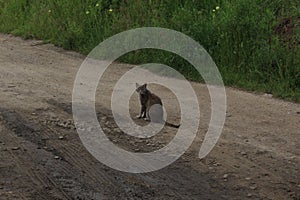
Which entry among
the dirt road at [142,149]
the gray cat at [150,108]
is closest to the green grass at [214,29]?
the dirt road at [142,149]

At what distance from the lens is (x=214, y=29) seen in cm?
981

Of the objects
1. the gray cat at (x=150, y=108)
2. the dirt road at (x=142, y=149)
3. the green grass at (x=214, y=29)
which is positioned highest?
the green grass at (x=214, y=29)

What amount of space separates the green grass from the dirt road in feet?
2.53

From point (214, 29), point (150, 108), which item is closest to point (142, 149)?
point (150, 108)

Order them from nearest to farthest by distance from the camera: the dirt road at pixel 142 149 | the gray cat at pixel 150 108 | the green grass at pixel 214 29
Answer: the dirt road at pixel 142 149
the gray cat at pixel 150 108
the green grass at pixel 214 29

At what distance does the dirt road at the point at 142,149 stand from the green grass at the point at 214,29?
772 mm

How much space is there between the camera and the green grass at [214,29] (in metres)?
8.70

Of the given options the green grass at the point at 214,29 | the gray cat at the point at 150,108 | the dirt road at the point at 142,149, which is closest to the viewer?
the dirt road at the point at 142,149

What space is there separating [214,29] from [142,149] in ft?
15.1

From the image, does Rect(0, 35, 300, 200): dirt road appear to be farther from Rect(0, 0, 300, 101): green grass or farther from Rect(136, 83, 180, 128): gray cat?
Rect(0, 0, 300, 101): green grass

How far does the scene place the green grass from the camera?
870cm

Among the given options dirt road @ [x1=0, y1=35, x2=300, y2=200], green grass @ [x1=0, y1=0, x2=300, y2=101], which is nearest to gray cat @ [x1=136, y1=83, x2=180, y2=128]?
dirt road @ [x1=0, y1=35, x2=300, y2=200]

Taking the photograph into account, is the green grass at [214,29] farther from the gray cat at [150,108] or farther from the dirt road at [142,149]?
the gray cat at [150,108]

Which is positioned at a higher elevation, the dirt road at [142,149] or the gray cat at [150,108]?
the gray cat at [150,108]
